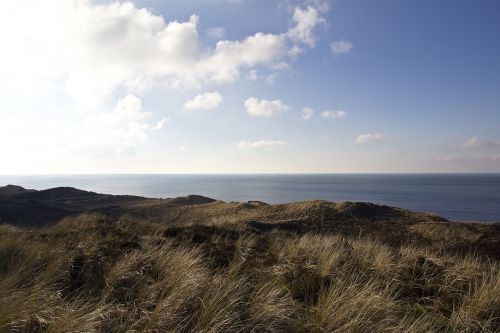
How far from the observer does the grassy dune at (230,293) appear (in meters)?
4.21

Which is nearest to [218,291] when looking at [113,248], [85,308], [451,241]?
[85,308]

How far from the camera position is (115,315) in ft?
14.7

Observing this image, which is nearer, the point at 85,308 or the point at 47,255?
the point at 85,308

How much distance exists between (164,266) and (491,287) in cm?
585

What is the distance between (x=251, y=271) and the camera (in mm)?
6758

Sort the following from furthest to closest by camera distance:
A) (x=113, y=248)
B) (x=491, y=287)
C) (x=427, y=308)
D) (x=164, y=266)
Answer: (x=113, y=248) < (x=164, y=266) < (x=491, y=287) < (x=427, y=308)

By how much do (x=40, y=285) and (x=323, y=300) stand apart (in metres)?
4.24

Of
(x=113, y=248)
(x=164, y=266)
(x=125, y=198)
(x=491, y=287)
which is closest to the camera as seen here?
(x=491, y=287)

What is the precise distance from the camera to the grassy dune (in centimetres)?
421

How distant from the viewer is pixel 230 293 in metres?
5.07

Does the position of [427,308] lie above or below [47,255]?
below

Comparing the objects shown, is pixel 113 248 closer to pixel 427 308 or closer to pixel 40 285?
pixel 40 285

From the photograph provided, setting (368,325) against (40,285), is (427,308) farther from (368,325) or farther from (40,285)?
(40,285)

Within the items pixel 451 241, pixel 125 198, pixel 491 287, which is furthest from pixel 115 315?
pixel 125 198
